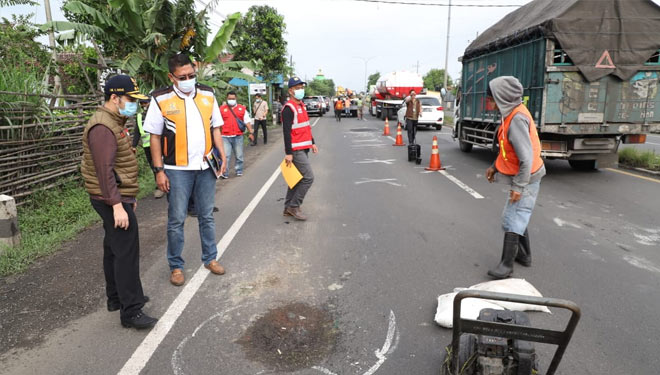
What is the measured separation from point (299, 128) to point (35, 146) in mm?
4048

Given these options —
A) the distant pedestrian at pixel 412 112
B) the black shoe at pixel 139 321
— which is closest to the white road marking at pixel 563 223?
the black shoe at pixel 139 321

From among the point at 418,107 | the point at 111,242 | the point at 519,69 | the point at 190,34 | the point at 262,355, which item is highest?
the point at 190,34

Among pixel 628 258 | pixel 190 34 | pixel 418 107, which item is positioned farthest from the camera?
pixel 418 107

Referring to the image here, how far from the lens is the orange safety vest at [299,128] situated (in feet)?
20.9

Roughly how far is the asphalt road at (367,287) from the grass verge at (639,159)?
2450 millimetres

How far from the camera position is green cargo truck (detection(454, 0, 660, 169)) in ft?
29.2

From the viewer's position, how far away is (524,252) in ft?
15.8

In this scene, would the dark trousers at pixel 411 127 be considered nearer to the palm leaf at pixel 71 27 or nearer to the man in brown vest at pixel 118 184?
the palm leaf at pixel 71 27

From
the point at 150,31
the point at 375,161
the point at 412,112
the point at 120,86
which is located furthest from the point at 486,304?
the point at 150,31

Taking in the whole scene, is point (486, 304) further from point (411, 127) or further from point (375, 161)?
point (411, 127)

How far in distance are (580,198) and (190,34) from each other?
32.6 feet

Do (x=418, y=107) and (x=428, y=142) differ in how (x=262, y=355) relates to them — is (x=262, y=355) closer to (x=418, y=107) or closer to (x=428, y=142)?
(x=418, y=107)

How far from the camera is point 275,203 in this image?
7758mm

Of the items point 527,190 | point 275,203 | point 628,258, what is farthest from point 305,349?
point 275,203
